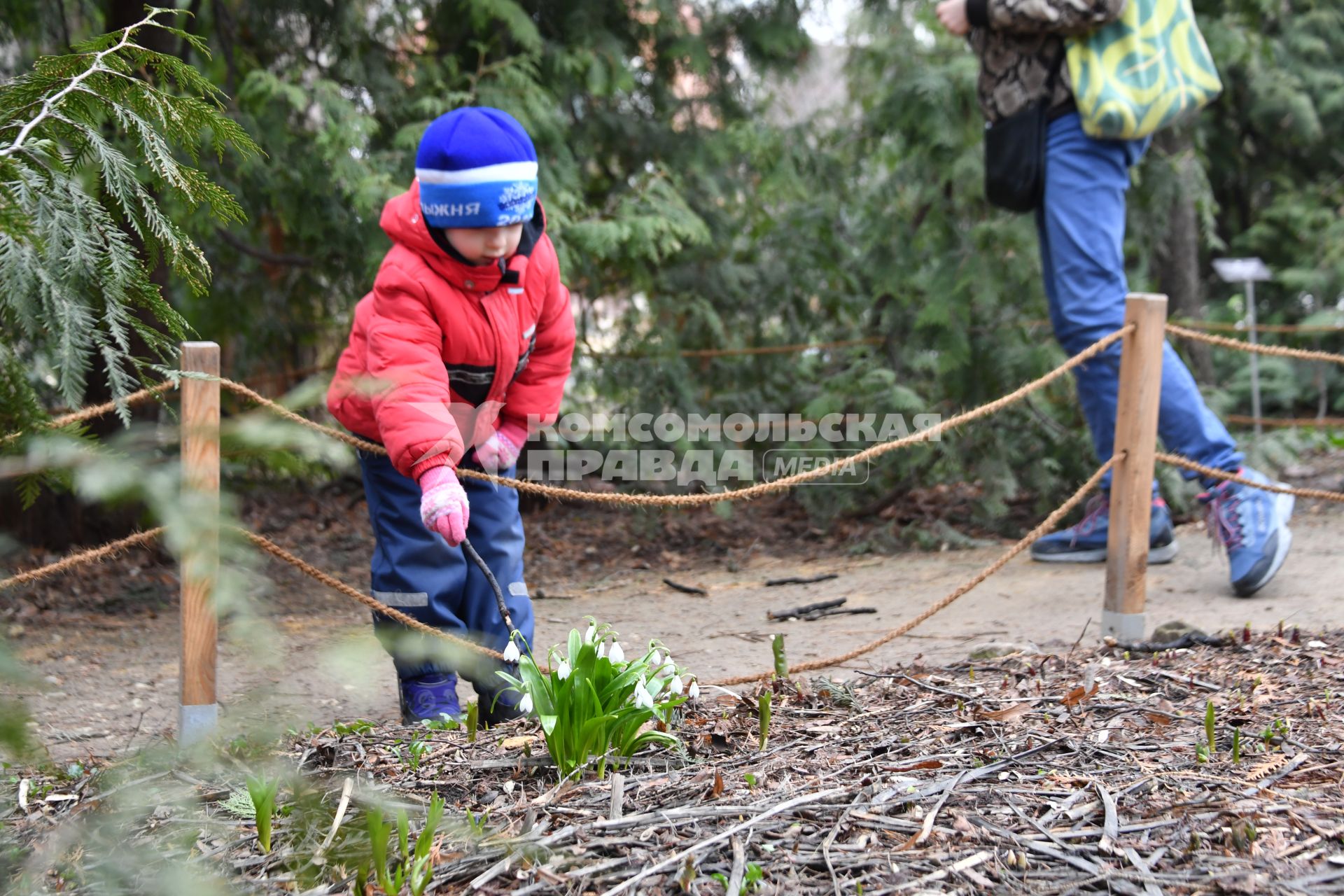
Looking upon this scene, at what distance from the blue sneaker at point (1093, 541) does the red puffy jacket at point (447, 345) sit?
223cm

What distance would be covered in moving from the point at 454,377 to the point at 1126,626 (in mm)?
2114

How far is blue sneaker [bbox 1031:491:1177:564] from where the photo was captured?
437 centimetres

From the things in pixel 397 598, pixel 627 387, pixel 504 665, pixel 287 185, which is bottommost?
pixel 504 665

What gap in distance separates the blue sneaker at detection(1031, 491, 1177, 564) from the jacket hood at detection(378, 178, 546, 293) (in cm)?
256

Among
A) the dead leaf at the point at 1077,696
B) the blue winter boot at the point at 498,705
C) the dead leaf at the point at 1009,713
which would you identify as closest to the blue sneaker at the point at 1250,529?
the dead leaf at the point at 1077,696

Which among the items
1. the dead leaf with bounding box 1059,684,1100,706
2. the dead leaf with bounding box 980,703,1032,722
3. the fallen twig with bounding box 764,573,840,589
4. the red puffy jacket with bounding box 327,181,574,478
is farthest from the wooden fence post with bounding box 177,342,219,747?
the fallen twig with bounding box 764,573,840,589

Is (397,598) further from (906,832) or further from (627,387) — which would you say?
(627,387)

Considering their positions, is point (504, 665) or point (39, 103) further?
point (504, 665)

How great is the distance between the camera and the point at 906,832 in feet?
6.44

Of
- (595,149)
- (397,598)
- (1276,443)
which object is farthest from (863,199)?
(397,598)

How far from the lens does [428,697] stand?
2969 millimetres

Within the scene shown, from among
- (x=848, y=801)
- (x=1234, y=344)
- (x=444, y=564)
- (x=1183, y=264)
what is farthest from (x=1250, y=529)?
(x=1183, y=264)

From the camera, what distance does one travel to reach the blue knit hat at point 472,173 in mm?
2844

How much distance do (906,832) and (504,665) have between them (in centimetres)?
144
